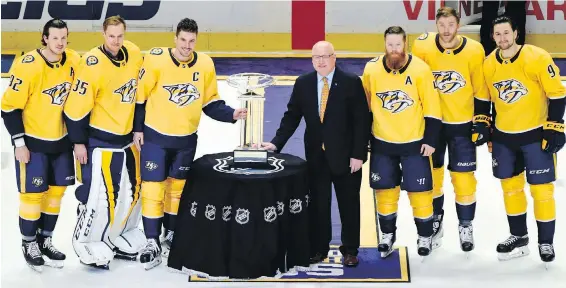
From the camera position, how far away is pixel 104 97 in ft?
24.2

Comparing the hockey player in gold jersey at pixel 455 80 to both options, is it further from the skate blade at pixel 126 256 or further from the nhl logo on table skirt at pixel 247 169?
the skate blade at pixel 126 256

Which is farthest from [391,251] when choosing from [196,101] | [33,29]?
[33,29]

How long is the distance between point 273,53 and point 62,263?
789cm

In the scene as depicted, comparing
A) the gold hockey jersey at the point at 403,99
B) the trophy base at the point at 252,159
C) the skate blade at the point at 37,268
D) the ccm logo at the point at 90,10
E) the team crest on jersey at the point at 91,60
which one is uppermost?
the ccm logo at the point at 90,10

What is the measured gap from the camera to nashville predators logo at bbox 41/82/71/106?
7289 mm

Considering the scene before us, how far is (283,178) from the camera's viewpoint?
7141mm

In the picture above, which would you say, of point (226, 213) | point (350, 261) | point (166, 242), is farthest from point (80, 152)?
point (350, 261)

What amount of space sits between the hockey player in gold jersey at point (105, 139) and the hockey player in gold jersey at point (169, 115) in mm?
104

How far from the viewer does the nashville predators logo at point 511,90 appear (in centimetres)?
738

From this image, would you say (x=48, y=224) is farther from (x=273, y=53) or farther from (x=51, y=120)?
(x=273, y=53)

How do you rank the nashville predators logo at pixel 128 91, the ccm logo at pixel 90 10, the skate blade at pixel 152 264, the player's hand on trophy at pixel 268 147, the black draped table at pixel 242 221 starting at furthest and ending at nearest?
the ccm logo at pixel 90 10
the skate blade at pixel 152 264
the player's hand on trophy at pixel 268 147
the nashville predators logo at pixel 128 91
the black draped table at pixel 242 221

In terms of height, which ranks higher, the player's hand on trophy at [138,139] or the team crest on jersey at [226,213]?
the player's hand on trophy at [138,139]

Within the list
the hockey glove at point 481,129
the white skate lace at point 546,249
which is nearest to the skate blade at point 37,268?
the hockey glove at point 481,129

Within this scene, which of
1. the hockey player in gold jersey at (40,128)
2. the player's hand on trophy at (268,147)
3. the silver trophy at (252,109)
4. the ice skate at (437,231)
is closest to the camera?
the hockey player in gold jersey at (40,128)
